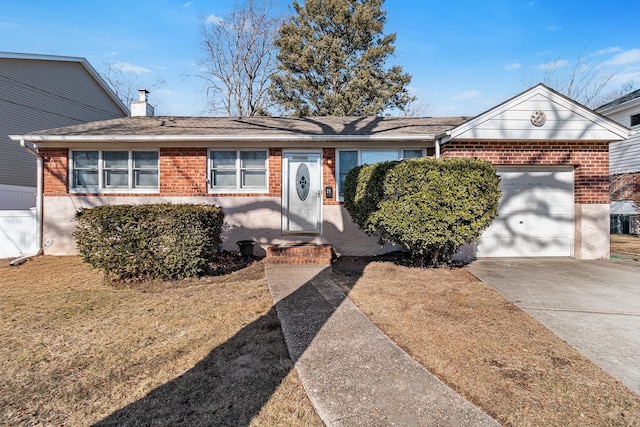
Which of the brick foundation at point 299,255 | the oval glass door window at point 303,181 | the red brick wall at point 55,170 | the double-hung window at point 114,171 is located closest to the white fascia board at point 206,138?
the red brick wall at point 55,170

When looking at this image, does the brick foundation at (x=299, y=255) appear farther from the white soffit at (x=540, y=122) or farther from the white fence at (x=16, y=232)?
the white fence at (x=16, y=232)

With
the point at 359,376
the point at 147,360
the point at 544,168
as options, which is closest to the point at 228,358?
the point at 147,360

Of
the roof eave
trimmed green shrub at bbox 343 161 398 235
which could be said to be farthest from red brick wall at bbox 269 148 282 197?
trimmed green shrub at bbox 343 161 398 235

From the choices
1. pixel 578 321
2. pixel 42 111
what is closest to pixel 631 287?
pixel 578 321

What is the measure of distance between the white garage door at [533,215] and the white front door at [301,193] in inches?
159

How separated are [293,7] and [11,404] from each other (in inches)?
1072

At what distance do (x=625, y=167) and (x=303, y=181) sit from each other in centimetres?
1605

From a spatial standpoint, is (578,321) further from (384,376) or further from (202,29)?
(202,29)

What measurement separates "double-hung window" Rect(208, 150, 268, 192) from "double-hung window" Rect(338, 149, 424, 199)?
6.27ft

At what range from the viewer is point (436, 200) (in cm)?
589

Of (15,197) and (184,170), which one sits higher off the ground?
(184,170)

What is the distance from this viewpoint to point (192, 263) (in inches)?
225

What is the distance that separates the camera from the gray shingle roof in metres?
8.46

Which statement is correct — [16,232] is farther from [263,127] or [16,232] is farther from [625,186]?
[625,186]
